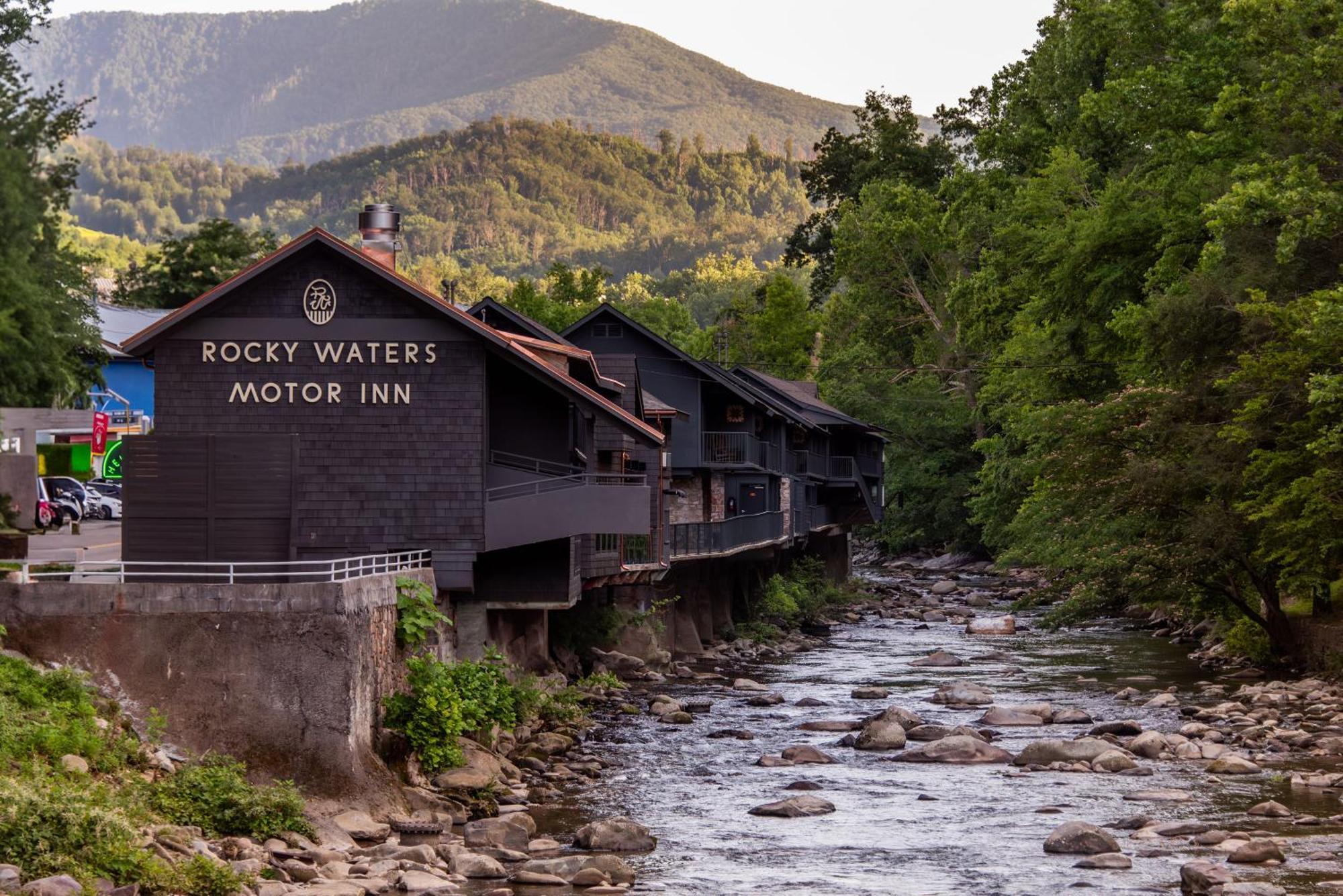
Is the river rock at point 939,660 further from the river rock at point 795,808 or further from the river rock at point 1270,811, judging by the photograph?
the river rock at point 1270,811

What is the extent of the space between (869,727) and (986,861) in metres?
11.8

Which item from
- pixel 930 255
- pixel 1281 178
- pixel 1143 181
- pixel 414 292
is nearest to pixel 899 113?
pixel 930 255

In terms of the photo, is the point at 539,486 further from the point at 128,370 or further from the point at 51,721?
the point at 128,370

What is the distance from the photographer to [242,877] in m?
19.7

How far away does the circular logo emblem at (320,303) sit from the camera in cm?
3156

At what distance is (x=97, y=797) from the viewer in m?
19.8

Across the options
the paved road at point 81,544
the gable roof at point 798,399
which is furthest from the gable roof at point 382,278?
the gable roof at point 798,399

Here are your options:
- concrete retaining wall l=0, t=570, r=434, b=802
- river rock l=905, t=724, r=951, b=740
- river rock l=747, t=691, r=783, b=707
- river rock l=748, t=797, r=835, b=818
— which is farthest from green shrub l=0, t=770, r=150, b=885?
river rock l=747, t=691, r=783, b=707

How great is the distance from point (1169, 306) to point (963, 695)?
11.1 m

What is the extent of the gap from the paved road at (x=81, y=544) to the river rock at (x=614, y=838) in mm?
12366

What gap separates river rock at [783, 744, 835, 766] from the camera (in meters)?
32.9

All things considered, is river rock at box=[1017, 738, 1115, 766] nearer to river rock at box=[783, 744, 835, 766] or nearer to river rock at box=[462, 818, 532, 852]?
river rock at box=[783, 744, 835, 766]

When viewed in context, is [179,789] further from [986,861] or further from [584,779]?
[986,861]

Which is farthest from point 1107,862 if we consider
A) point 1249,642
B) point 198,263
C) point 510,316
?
point 198,263
